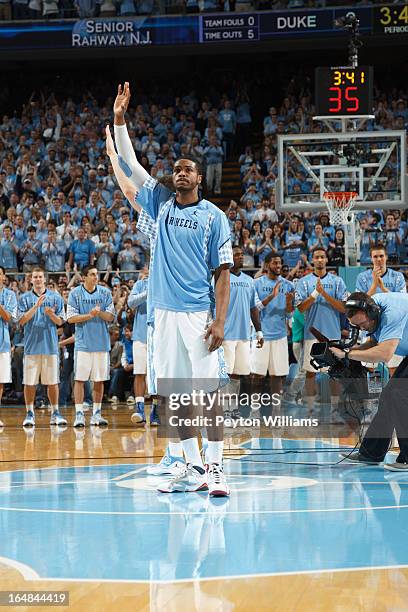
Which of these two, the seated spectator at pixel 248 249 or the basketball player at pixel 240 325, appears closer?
the basketball player at pixel 240 325

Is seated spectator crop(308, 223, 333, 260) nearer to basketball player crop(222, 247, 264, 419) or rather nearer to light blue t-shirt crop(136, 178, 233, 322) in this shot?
basketball player crop(222, 247, 264, 419)

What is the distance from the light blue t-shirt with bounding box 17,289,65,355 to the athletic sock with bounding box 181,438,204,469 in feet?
21.4

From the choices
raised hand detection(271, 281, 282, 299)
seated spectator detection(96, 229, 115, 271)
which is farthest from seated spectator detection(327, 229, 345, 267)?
seated spectator detection(96, 229, 115, 271)

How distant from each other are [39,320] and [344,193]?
5213mm

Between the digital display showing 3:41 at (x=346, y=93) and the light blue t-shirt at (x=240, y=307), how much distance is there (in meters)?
3.50

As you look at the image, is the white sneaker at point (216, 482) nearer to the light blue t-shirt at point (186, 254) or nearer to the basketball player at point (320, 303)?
the light blue t-shirt at point (186, 254)

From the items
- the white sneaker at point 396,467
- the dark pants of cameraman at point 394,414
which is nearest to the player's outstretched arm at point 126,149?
the dark pants of cameraman at point 394,414

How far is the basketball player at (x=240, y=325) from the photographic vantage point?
1272 cm

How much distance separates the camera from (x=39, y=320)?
44.3 feet

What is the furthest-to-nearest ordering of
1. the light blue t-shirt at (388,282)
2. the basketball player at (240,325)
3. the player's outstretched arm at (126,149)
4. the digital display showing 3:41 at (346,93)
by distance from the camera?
the digital display showing 3:41 at (346,93) < the basketball player at (240,325) < the light blue t-shirt at (388,282) < the player's outstretched arm at (126,149)

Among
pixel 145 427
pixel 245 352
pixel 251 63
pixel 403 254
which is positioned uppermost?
pixel 251 63

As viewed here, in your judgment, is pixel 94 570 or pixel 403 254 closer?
pixel 94 570

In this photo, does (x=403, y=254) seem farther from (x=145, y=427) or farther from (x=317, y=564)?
(x=317, y=564)

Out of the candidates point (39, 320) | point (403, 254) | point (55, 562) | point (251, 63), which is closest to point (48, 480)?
point (55, 562)
